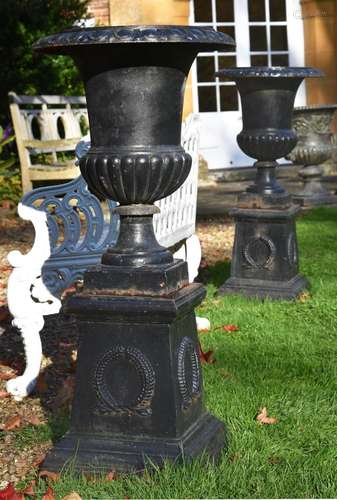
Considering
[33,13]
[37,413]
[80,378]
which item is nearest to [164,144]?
[80,378]

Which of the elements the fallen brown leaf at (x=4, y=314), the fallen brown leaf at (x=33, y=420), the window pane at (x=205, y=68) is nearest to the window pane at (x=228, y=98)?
the window pane at (x=205, y=68)

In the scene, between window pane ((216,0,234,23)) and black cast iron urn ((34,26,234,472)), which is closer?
black cast iron urn ((34,26,234,472))

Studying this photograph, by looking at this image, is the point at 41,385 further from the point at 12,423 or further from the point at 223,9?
the point at 223,9

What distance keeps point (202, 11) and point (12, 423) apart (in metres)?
10.5

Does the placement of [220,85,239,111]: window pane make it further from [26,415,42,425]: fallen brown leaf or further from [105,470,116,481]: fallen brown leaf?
[105,470,116,481]: fallen brown leaf

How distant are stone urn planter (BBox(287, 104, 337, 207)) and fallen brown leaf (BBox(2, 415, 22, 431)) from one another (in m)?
6.52

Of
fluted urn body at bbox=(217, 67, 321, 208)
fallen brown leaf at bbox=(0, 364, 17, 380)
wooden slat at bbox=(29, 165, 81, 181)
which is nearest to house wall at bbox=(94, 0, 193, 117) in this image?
wooden slat at bbox=(29, 165, 81, 181)

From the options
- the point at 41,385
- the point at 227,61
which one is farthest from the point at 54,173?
the point at 227,61

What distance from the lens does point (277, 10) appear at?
13.4 m

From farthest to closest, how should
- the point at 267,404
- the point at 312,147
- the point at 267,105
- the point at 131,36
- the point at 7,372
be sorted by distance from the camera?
the point at 312,147, the point at 267,105, the point at 7,372, the point at 267,404, the point at 131,36

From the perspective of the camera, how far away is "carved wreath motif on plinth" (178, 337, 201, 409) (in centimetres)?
285

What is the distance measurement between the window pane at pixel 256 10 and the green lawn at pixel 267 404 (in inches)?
334

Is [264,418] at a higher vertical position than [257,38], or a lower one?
lower

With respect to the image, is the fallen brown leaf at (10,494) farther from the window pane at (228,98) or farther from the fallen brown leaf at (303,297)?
the window pane at (228,98)
